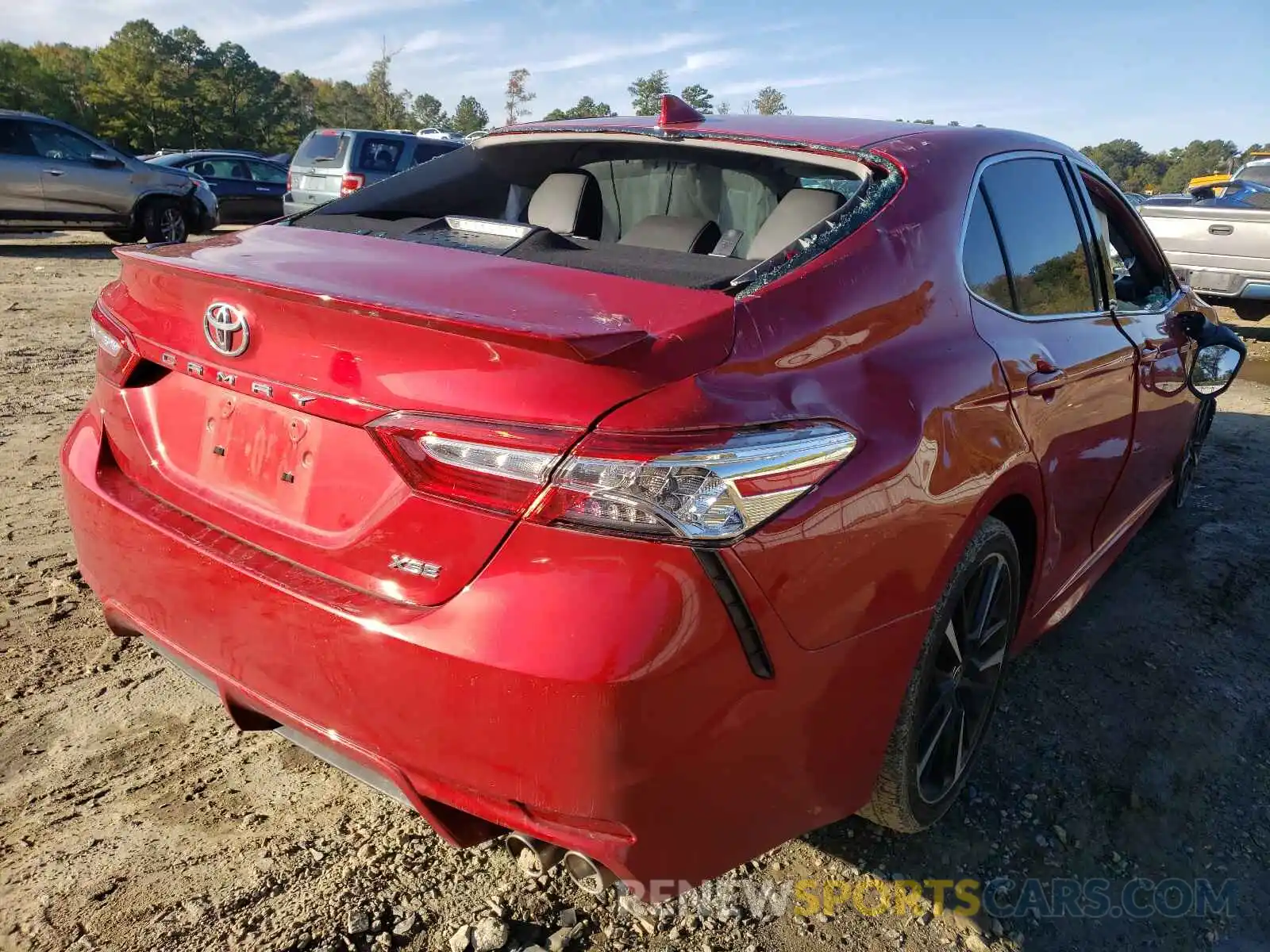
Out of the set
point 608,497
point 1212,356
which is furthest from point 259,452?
point 1212,356

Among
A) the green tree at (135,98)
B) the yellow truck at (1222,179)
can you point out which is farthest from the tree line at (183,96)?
the yellow truck at (1222,179)

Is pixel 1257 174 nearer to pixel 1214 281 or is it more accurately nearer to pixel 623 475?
pixel 1214 281

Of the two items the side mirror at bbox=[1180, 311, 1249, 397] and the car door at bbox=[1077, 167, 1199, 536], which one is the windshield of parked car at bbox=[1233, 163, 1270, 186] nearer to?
the side mirror at bbox=[1180, 311, 1249, 397]

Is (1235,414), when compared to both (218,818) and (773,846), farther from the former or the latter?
(218,818)

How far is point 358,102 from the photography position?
7350 centimetres

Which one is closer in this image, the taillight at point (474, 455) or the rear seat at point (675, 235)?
the taillight at point (474, 455)

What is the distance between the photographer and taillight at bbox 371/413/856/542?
1.47 m

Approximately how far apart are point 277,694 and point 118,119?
58.1m

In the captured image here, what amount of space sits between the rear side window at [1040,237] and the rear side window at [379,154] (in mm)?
12526

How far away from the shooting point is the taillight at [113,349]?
6.90 ft

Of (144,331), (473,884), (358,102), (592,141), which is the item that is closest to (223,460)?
(144,331)

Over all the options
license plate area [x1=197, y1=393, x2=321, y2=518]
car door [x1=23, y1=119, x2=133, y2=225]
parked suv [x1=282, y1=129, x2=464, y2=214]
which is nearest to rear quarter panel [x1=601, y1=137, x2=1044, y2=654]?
license plate area [x1=197, y1=393, x2=321, y2=518]

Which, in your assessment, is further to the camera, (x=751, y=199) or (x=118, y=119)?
(x=118, y=119)

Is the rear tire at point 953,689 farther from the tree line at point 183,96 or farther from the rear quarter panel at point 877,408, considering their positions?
the tree line at point 183,96
